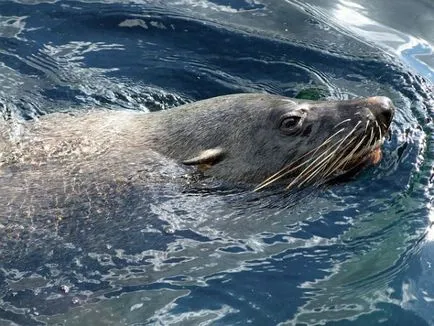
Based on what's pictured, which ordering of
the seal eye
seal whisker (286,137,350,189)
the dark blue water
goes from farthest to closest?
the seal eye → seal whisker (286,137,350,189) → the dark blue water

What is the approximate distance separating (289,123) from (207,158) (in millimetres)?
754

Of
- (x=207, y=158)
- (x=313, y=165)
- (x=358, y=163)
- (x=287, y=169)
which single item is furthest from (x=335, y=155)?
(x=207, y=158)

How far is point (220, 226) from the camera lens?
7383 mm

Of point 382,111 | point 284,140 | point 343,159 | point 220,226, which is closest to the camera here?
point 220,226

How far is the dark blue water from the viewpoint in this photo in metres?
6.71

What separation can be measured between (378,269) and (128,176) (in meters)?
2.16

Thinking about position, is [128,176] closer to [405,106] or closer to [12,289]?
[12,289]

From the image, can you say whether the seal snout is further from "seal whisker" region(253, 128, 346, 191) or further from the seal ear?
the seal ear

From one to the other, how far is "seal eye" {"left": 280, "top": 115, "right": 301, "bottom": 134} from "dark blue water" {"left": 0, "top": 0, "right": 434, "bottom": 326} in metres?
0.60

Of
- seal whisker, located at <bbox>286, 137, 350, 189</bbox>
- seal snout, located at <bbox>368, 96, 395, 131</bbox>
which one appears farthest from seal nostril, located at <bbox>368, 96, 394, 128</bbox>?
seal whisker, located at <bbox>286, 137, 350, 189</bbox>

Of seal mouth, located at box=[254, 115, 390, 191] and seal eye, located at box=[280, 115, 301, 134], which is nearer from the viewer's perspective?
seal mouth, located at box=[254, 115, 390, 191]

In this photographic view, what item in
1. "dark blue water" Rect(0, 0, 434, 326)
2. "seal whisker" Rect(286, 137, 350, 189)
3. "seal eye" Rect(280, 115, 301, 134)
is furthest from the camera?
"seal eye" Rect(280, 115, 301, 134)

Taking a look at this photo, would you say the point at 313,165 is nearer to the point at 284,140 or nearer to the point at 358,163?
the point at 284,140

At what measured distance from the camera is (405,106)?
31.6 feet
